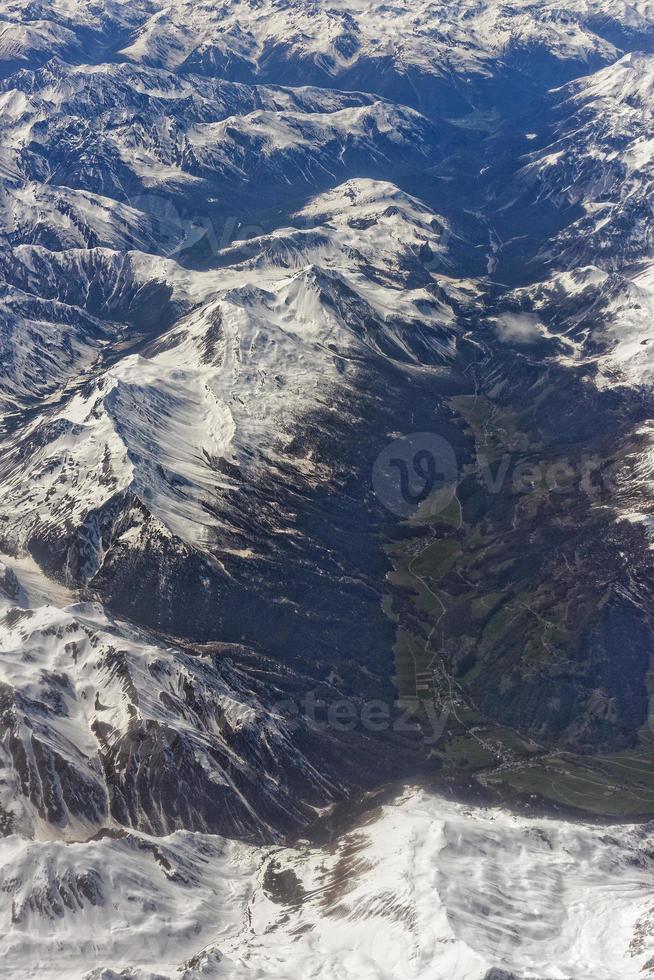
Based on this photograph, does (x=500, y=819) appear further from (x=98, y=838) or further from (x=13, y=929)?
(x=13, y=929)

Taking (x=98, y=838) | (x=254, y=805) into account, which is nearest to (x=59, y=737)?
(x=98, y=838)

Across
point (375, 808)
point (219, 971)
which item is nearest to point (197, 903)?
point (219, 971)

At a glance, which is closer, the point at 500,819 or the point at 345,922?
the point at 345,922

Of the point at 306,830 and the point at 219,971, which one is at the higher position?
the point at 306,830

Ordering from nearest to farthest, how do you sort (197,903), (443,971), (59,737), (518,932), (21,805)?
(443,971)
(518,932)
(197,903)
(21,805)
(59,737)

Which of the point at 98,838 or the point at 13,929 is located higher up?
the point at 98,838

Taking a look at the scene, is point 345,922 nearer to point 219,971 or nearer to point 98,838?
point 219,971

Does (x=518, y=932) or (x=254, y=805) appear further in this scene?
(x=254, y=805)

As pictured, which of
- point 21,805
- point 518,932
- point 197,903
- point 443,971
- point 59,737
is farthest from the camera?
point 59,737

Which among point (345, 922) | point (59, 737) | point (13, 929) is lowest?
point (13, 929)
